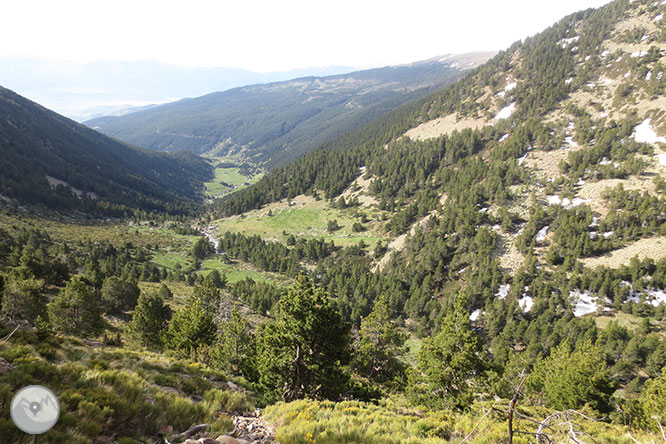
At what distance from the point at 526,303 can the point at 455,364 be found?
64.3 metres

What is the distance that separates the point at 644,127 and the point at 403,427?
13868 centimetres

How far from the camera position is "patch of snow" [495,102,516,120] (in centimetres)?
14156

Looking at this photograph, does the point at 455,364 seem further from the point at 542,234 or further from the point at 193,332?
the point at 542,234

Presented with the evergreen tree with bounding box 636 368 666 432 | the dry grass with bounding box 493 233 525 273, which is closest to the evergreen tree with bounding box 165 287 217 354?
the evergreen tree with bounding box 636 368 666 432

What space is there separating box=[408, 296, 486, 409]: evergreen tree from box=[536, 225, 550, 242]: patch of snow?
78.1 metres

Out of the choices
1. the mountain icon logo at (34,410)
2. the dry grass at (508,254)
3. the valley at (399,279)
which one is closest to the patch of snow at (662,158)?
the valley at (399,279)

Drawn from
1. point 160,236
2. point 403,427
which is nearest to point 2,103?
point 160,236

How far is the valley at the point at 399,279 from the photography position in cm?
1139

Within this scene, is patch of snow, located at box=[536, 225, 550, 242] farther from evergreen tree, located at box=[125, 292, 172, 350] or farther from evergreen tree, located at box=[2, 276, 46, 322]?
evergreen tree, located at box=[2, 276, 46, 322]

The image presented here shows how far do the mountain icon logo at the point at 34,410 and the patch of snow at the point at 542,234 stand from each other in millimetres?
100902

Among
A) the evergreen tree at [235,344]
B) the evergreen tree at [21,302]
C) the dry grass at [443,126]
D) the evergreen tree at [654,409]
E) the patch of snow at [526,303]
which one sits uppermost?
the dry grass at [443,126]

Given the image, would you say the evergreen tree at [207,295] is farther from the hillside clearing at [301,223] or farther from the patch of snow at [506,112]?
the patch of snow at [506,112]

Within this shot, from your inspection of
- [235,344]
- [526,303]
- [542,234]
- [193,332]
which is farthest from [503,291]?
[193,332]

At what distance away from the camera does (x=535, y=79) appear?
14725 centimetres
